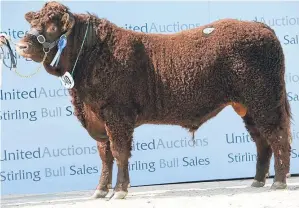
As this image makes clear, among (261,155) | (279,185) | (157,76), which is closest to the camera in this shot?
(279,185)

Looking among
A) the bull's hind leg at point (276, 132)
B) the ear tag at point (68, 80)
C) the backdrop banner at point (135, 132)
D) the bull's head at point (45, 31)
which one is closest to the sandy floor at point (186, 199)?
the bull's hind leg at point (276, 132)

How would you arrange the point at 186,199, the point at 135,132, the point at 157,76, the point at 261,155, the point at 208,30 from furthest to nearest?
the point at 135,132 → the point at 261,155 → the point at 208,30 → the point at 157,76 → the point at 186,199

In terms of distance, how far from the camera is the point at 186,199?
6324 mm

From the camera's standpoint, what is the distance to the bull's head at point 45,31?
6.50 m

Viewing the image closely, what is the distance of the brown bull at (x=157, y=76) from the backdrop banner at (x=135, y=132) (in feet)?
5.51

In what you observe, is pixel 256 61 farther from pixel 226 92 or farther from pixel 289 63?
pixel 289 63

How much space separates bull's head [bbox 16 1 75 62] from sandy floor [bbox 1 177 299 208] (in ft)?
5.40

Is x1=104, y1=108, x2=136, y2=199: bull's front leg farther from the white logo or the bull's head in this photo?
the white logo

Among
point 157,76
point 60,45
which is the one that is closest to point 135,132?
point 157,76

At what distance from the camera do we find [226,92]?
6.90 metres

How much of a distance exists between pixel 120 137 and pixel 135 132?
2078 mm

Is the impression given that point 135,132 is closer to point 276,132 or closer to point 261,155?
point 261,155

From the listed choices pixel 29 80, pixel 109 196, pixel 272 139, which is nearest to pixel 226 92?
pixel 272 139

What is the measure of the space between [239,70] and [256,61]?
22 cm
